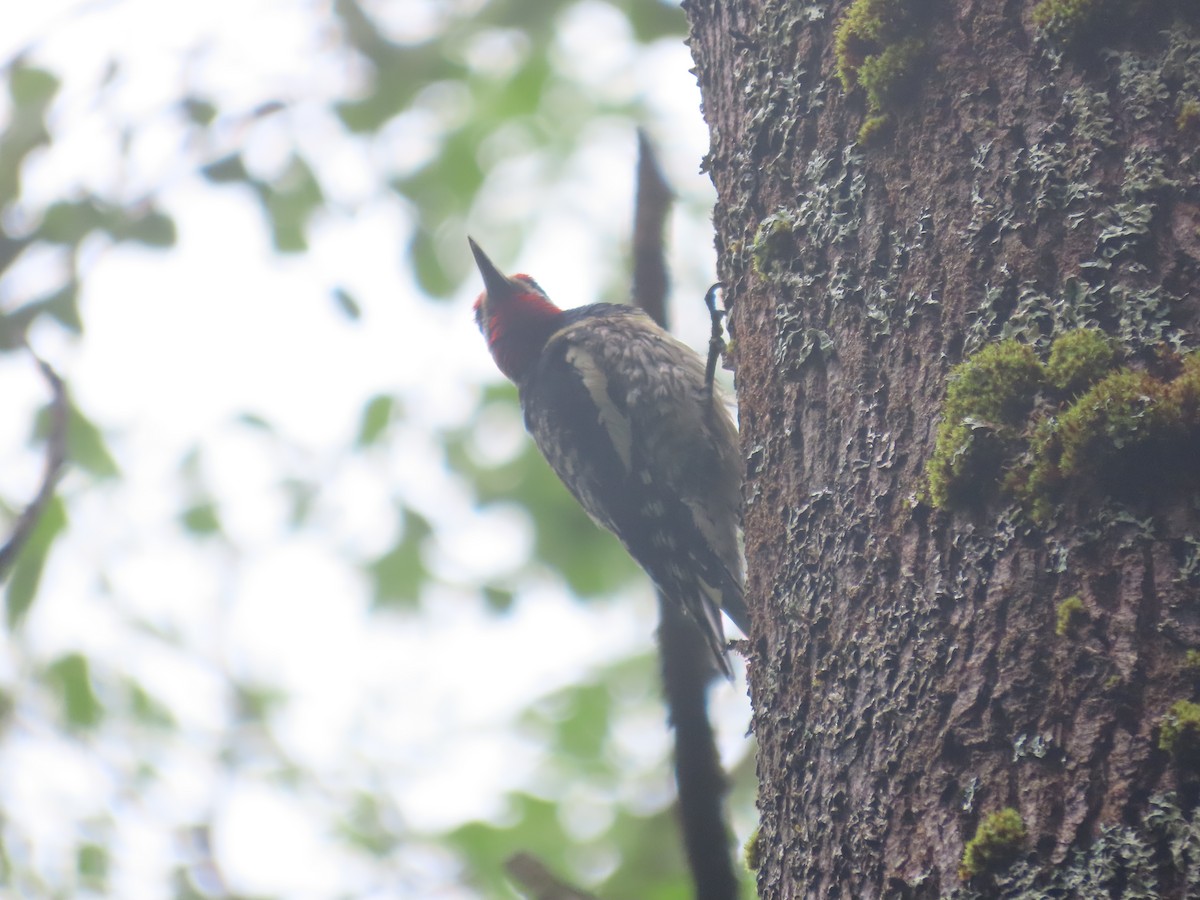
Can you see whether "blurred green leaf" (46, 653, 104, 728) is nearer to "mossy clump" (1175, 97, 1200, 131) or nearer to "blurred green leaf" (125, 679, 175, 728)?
"blurred green leaf" (125, 679, 175, 728)

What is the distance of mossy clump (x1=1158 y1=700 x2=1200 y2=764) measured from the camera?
3.62 ft

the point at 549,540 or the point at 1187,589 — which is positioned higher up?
the point at 549,540

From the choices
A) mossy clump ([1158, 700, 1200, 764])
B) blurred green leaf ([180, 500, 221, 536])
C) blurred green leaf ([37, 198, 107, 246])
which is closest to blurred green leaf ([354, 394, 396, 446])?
blurred green leaf ([180, 500, 221, 536])

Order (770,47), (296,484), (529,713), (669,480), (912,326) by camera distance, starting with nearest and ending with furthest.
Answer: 1. (912,326)
2. (770,47)
3. (669,480)
4. (296,484)
5. (529,713)

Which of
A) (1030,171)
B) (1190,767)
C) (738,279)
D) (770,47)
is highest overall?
(770,47)

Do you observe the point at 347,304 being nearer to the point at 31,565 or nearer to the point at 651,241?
the point at 31,565

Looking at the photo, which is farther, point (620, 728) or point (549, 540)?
point (620, 728)

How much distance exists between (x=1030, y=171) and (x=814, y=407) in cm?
45

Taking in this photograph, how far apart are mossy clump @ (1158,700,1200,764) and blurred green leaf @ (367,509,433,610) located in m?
4.18

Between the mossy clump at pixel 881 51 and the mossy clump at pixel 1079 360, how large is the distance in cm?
51

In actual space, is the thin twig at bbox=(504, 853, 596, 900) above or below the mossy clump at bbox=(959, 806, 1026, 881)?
above

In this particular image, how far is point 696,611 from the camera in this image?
4125mm

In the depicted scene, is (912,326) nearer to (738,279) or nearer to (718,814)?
(738,279)

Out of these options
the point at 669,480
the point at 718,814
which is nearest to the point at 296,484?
the point at 669,480
